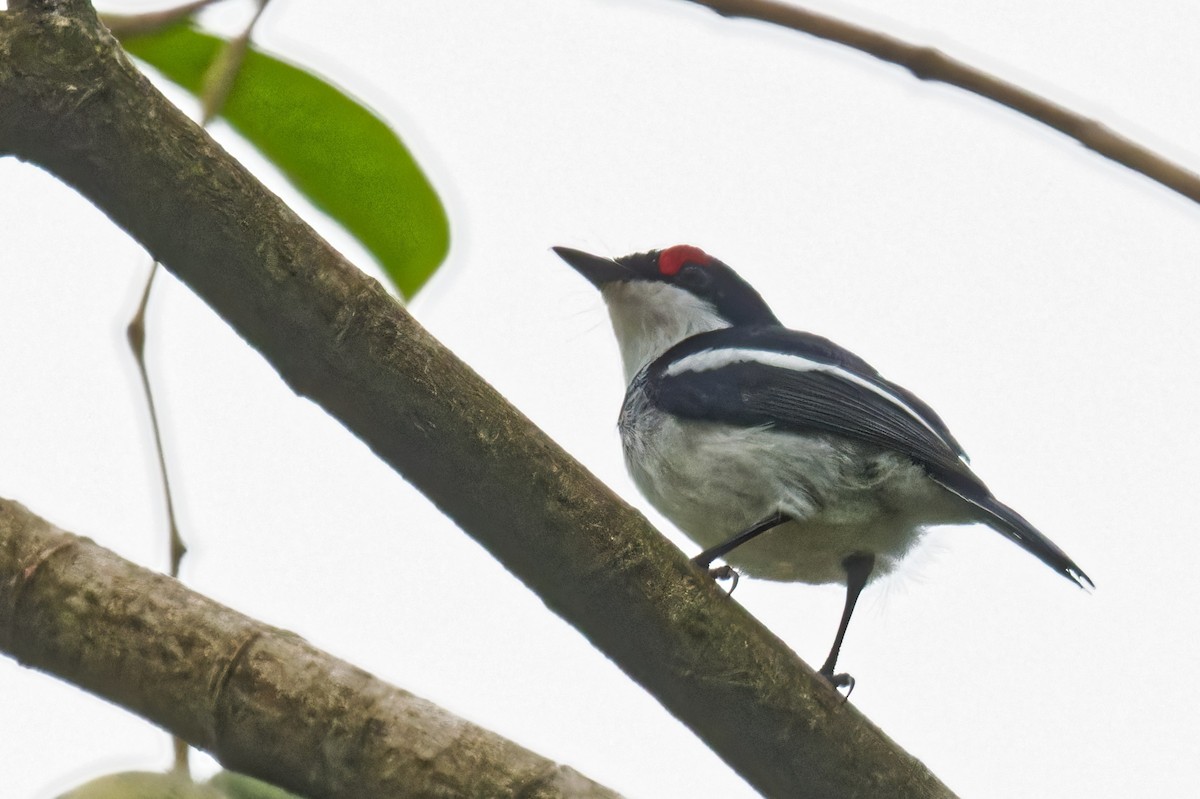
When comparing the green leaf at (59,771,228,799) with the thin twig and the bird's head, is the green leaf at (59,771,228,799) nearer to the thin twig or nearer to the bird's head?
the thin twig

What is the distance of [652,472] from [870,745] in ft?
4.52

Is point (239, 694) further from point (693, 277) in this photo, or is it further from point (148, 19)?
point (693, 277)

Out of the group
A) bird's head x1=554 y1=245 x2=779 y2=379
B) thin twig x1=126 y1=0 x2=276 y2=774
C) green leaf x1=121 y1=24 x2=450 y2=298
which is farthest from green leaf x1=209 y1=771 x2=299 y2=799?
bird's head x1=554 y1=245 x2=779 y2=379

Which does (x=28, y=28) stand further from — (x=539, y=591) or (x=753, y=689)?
(x=753, y=689)

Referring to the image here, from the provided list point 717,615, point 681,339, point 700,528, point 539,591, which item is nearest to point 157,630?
A: point 539,591

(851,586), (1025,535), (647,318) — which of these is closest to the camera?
(1025,535)

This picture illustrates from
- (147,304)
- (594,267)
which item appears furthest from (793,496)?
(147,304)

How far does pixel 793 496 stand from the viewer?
134 inches

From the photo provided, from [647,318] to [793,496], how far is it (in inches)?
59.0

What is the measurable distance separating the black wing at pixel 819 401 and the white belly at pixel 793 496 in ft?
0.15

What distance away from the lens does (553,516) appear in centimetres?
208

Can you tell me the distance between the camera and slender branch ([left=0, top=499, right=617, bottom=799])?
6.05 feet

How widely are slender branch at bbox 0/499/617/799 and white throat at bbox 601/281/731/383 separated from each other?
2.92m

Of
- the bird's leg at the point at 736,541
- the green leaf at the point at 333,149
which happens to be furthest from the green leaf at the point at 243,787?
the bird's leg at the point at 736,541
